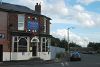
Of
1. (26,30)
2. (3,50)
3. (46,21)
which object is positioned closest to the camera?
(3,50)

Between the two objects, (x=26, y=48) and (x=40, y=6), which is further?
(x=40, y=6)

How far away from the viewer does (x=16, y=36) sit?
157ft

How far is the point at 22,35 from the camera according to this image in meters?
48.4

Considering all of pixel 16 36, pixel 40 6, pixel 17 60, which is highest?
pixel 40 6

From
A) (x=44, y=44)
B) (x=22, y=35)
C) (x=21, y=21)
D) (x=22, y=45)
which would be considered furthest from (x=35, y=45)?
(x=21, y=21)

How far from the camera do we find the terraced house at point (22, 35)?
1841 inches

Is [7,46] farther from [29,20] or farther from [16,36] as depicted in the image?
[29,20]

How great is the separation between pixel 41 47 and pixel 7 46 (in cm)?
669

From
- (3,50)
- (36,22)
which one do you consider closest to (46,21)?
(36,22)

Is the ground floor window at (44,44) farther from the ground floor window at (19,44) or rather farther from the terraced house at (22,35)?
the ground floor window at (19,44)

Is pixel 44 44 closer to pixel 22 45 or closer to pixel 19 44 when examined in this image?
pixel 22 45

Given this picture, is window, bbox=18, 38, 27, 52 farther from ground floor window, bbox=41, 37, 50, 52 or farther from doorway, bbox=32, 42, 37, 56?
ground floor window, bbox=41, 37, 50, 52

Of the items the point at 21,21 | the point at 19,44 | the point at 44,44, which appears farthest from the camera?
the point at 44,44

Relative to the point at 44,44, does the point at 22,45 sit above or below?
below
